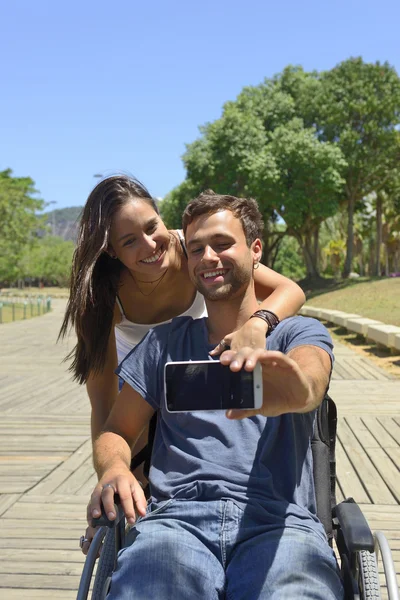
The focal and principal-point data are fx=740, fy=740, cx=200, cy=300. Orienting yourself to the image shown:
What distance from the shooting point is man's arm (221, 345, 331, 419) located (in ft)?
5.74

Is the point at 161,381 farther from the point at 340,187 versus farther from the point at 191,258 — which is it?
the point at 340,187

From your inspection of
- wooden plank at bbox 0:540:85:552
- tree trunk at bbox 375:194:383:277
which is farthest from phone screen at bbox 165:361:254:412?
tree trunk at bbox 375:194:383:277

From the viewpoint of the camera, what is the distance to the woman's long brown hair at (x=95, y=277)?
274cm

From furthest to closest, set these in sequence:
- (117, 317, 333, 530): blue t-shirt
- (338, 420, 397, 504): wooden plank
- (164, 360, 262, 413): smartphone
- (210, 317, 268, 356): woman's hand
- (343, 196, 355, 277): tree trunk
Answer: (343, 196, 355, 277): tree trunk
(338, 420, 397, 504): wooden plank
(117, 317, 333, 530): blue t-shirt
(210, 317, 268, 356): woman's hand
(164, 360, 262, 413): smartphone

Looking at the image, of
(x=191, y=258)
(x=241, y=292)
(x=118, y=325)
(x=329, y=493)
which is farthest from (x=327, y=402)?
(x=118, y=325)

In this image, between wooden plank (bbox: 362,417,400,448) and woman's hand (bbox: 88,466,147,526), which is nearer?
woman's hand (bbox: 88,466,147,526)

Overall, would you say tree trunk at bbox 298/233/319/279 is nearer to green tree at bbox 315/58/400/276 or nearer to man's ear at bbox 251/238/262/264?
green tree at bbox 315/58/400/276

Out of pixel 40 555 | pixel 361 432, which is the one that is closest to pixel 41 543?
pixel 40 555

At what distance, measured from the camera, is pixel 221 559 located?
2025 mm

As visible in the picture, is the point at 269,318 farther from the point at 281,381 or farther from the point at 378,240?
the point at 378,240

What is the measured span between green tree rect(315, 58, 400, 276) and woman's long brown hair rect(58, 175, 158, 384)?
29670mm

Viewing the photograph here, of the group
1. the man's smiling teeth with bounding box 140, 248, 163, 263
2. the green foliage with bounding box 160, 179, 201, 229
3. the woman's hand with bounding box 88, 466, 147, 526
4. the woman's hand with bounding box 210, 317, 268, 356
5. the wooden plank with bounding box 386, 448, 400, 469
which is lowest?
the wooden plank with bounding box 386, 448, 400, 469

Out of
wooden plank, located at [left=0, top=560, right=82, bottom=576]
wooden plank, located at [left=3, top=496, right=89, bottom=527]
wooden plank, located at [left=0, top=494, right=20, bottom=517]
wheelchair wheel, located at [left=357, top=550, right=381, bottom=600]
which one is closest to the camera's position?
wheelchair wheel, located at [left=357, top=550, right=381, bottom=600]

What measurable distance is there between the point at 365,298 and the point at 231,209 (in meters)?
23.1
